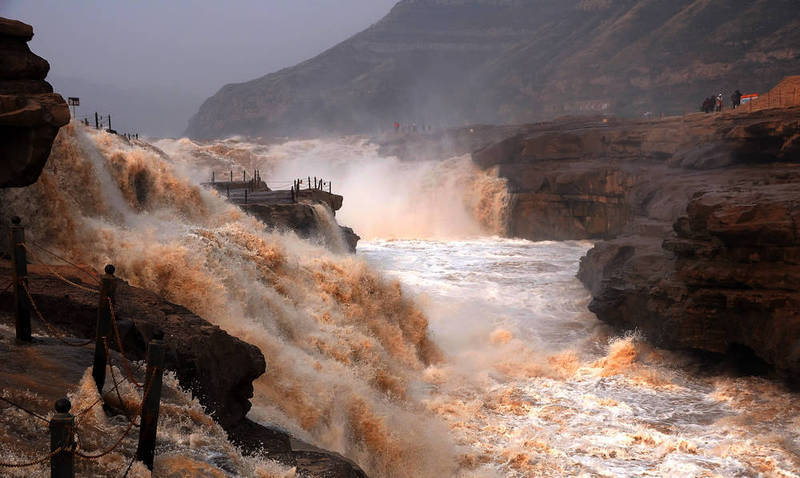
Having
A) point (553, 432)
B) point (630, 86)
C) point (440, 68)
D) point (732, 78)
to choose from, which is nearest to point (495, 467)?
point (553, 432)

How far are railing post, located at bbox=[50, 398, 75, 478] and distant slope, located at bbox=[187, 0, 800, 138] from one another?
71277 millimetres

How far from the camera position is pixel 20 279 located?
Result: 5855 millimetres

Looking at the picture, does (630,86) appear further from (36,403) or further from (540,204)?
(36,403)

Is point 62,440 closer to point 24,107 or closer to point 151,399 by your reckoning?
point 151,399

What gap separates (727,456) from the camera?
34.6ft

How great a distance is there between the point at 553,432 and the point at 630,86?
72465 mm

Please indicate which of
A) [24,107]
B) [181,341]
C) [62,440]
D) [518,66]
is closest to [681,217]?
[181,341]

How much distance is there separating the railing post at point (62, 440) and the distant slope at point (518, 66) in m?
71.3

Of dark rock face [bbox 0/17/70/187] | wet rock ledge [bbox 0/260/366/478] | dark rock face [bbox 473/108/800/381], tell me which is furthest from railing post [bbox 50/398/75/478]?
dark rock face [bbox 473/108/800/381]

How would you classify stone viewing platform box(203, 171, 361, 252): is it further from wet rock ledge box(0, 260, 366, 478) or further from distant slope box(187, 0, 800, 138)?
distant slope box(187, 0, 800, 138)

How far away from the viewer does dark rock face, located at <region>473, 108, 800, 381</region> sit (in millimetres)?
13258

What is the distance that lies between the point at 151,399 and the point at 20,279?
219 centimetres

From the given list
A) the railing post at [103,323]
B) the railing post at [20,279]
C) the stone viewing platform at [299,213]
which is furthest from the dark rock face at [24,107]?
the stone viewing platform at [299,213]

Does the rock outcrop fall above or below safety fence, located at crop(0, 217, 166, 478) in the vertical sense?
above
